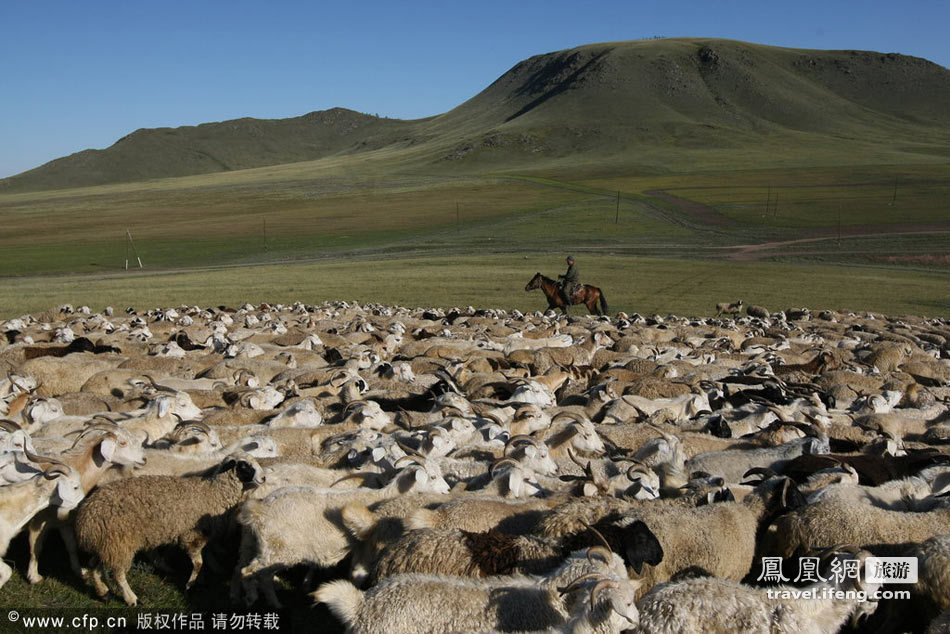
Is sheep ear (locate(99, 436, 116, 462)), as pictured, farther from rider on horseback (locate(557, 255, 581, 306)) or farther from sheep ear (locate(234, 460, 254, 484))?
rider on horseback (locate(557, 255, 581, 306))

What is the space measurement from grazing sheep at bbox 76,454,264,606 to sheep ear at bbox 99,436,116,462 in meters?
0.60

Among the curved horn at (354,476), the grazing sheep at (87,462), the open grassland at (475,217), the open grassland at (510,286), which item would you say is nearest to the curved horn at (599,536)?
the curved horn at (354,476)

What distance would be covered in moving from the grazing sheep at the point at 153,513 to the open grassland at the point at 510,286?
2171 centimetres

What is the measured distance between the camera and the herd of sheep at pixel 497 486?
4.62m

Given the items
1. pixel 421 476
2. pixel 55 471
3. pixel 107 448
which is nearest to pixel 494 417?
pixel 421 476

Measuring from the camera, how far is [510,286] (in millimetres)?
33438

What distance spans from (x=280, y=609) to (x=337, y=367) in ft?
23.5

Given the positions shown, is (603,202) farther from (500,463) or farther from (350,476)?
(350,476)

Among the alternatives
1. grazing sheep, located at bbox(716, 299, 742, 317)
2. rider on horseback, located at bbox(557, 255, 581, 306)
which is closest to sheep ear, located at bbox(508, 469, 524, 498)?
rider on horseback, located at bbox(557, 255, 581, 306)

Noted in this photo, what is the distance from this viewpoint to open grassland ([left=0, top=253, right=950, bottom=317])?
28562 mm

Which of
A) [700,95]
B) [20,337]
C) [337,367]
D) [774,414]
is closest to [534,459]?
[774,414]

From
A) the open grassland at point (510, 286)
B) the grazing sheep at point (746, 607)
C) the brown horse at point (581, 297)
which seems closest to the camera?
the grazing sheep at point (746, 607)

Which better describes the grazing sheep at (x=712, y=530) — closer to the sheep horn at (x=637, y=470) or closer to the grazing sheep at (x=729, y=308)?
the sheep horn at (x=637, y=470)

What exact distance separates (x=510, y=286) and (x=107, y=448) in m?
27.3
